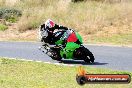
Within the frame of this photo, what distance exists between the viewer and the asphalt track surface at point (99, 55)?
14.7 metres

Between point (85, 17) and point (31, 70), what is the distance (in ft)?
52.2

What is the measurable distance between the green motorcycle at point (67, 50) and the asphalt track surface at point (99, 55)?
253 millimetres

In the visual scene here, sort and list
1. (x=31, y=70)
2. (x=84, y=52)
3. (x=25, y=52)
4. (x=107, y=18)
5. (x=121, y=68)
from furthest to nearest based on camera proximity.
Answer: (x=107, y=18), (x=25, y=52), (x=84, y=52), (x=121, y=68), (x=31, y=70)

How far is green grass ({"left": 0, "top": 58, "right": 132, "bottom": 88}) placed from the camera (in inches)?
398

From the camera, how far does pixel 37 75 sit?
11.9 metres

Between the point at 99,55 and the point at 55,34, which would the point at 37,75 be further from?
the point at 99,55

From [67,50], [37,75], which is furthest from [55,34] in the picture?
[37,75]

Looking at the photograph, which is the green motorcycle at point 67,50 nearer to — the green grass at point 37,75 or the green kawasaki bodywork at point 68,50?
the green kawasaki bodywork at point 68,50

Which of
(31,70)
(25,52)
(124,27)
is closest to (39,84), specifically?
(31,70)

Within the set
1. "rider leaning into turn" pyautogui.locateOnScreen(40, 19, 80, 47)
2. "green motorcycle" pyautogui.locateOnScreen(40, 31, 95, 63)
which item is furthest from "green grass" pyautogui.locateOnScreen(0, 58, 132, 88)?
"rider leaning into turn" pyautogui.locateOnScreen(40, 19, 80, 47)

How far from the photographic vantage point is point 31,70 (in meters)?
12.8

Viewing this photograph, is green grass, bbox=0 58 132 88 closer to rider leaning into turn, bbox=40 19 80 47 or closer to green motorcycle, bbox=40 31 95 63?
green motorcycle, bbox=40 31 95 63

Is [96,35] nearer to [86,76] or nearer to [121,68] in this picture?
[121,68]

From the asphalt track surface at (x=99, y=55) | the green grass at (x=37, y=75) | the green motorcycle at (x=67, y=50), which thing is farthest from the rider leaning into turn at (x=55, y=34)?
the green grass at (x=37, y=75)
